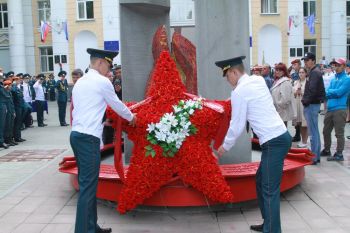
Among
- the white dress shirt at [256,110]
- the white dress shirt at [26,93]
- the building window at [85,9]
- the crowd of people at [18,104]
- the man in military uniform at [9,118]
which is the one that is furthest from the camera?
the building window at [85,9]

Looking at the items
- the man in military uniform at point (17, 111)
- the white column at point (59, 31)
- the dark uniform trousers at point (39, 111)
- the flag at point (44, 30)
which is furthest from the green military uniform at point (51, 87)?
the man in military uniform at point (17, 111)

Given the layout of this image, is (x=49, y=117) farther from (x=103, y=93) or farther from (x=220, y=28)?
(x=103, y=93)

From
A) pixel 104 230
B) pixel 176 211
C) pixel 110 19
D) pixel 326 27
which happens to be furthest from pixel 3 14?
pixel 104 230

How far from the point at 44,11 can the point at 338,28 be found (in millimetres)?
19564

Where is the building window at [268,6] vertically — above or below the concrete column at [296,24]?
above

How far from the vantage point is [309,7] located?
104ft

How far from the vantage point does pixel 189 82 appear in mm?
7977

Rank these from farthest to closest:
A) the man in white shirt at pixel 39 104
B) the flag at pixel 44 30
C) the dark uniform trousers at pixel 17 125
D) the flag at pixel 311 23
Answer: the flag at pixel 311 23 < the flag at pixel 44 30 < the man in white shirt at pixel 39 104 < the dark uniform trousers at pixel 17 125

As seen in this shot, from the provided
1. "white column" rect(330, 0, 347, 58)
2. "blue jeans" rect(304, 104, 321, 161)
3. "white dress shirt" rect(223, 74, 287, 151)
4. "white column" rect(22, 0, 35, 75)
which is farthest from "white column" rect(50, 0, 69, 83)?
"white dress shirt" rect(223, 74, 287, 151)

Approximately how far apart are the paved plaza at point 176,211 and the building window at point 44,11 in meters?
26.3

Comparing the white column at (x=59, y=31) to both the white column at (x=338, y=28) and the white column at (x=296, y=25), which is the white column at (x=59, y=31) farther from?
the white column at (x=338, y=28)

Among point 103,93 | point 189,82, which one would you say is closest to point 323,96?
point 189,82

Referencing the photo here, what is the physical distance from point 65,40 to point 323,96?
24.2 meters

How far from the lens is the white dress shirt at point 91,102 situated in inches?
193
